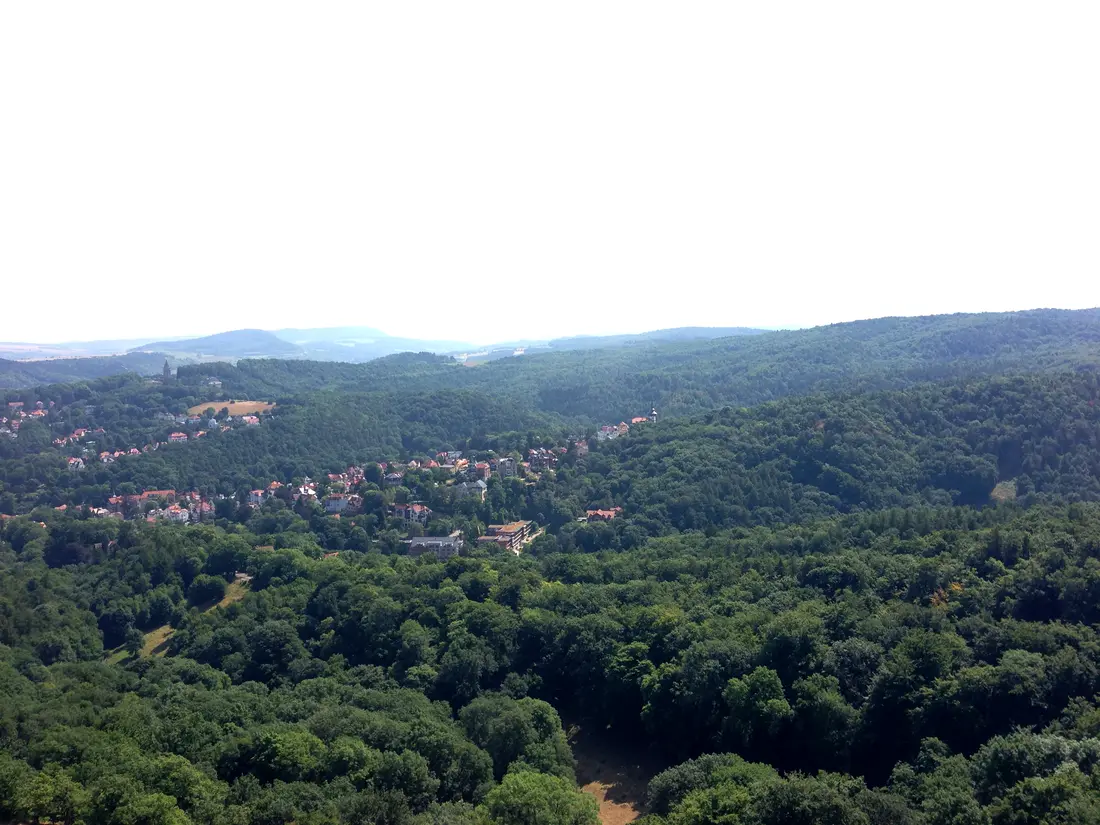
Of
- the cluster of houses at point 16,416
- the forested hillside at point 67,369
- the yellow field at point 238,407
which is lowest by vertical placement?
the yellow field at point 238,407

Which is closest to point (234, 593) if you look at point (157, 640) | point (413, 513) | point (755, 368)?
point (157, 640)

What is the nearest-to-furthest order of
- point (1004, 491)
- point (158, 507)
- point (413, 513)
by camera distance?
point (1004, 491) → point (413, 513) → point (158, 507)

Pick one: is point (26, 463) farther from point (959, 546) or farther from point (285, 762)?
point (959, 546)

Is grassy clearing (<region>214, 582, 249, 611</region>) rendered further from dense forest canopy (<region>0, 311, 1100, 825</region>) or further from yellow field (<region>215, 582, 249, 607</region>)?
dense forest canopy (<region>0, 311, 1100, 825</region>)

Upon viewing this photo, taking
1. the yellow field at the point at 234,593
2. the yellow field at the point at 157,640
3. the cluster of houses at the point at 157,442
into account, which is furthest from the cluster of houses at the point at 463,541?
the cluster of houses at the point at 157,442

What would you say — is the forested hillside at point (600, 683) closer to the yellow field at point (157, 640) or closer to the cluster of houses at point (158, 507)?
the yellow field at point (157, 640)

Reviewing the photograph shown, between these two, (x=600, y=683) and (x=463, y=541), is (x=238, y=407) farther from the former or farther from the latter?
(x=600, y=683)
